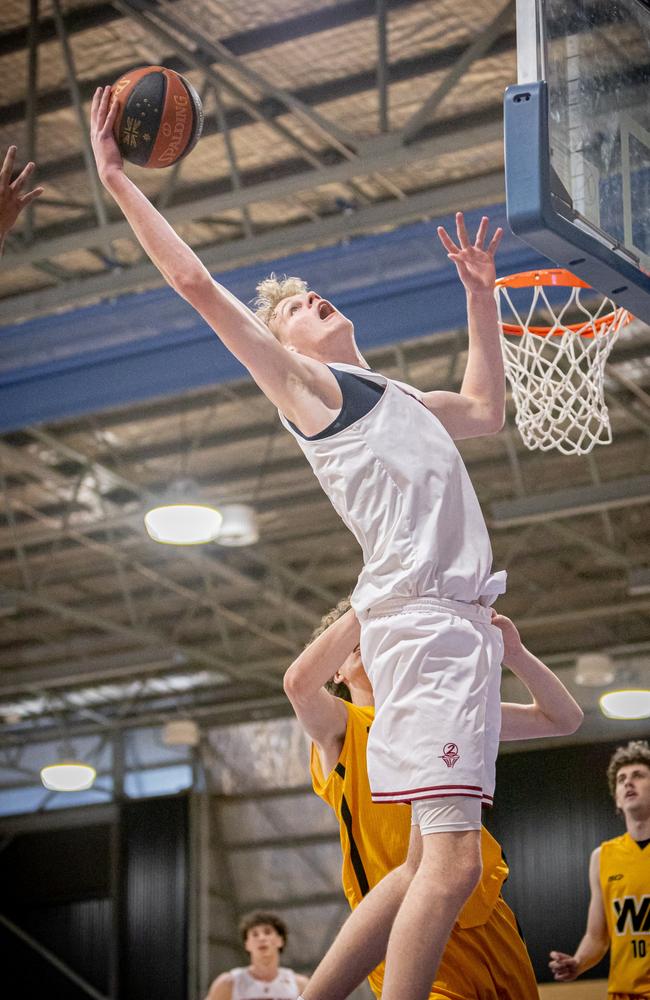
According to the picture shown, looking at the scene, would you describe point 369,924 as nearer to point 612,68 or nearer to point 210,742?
point 612,68

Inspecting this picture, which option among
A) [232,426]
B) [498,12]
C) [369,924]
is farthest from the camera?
[232,426]

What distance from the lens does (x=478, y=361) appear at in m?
4.25

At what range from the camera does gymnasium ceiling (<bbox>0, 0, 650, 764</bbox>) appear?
9344mm

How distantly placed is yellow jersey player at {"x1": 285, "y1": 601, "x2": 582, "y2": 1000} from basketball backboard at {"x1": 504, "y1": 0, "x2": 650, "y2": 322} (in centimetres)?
118

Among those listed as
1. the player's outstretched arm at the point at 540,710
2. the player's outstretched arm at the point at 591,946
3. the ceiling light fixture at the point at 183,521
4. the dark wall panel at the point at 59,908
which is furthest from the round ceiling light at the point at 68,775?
the player's outstretched arm at the point at 540,710

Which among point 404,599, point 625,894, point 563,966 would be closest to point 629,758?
point 625,894

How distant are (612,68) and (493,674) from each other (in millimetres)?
2279

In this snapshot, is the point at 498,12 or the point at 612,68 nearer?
the point at 612,68

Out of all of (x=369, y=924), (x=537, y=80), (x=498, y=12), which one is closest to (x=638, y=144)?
(x=537, y=80)

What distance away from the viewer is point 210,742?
22141 mm

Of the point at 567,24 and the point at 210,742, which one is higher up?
the point at 210,742

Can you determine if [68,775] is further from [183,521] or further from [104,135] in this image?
[104,135]

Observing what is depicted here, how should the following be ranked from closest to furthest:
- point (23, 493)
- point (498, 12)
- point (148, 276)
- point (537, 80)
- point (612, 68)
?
point (537, 80), point (612, 68), point (498, 12), point (148, 276), point (23, 493)

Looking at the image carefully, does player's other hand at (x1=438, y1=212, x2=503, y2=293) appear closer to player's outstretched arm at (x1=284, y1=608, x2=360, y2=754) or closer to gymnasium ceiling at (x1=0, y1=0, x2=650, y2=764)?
player's outstretched arm at (x1=284, y1=608, x2=360, y2=754)
